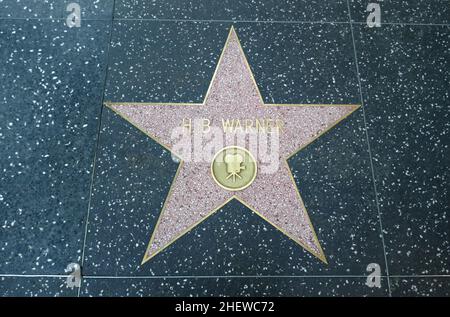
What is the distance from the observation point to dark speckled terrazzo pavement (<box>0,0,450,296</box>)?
1.17 meters

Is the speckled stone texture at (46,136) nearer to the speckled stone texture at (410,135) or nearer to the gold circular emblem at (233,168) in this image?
the gold circular emblem at (233,168)

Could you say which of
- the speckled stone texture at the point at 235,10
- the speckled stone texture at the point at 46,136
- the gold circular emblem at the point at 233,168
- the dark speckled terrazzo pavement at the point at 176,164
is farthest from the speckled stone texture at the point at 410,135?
the speckled stone texture at the point at 46,136

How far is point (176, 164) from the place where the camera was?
1.27 meters

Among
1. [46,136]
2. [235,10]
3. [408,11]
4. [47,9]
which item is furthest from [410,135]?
[47,9]

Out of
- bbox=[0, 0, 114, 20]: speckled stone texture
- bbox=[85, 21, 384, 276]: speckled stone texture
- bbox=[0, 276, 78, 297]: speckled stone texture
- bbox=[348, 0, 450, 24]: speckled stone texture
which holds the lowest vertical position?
bbox=[0, 276, 78, 297]: speckled stone texture

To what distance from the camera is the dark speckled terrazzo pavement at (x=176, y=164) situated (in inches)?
46.2

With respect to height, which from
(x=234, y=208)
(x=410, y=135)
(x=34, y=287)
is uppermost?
(x=410, y=135)

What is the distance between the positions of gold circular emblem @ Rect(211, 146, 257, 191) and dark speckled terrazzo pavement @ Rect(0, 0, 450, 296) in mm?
68

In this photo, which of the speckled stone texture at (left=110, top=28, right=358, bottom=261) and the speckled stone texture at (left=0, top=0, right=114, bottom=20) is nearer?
the speckled stone texture at (left=110, top=28, right=358, bottom=261)

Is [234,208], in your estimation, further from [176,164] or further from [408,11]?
[408,11]

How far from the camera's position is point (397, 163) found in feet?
4.28

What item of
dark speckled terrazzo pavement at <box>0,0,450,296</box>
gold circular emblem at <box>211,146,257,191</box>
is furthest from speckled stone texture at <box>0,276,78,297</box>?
gold circular emblem at <box>211,146,257,191</box>

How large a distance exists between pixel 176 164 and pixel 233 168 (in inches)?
7.3

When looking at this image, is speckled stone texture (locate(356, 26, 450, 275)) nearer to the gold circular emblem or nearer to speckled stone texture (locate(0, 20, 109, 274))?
the gold circular emblem
